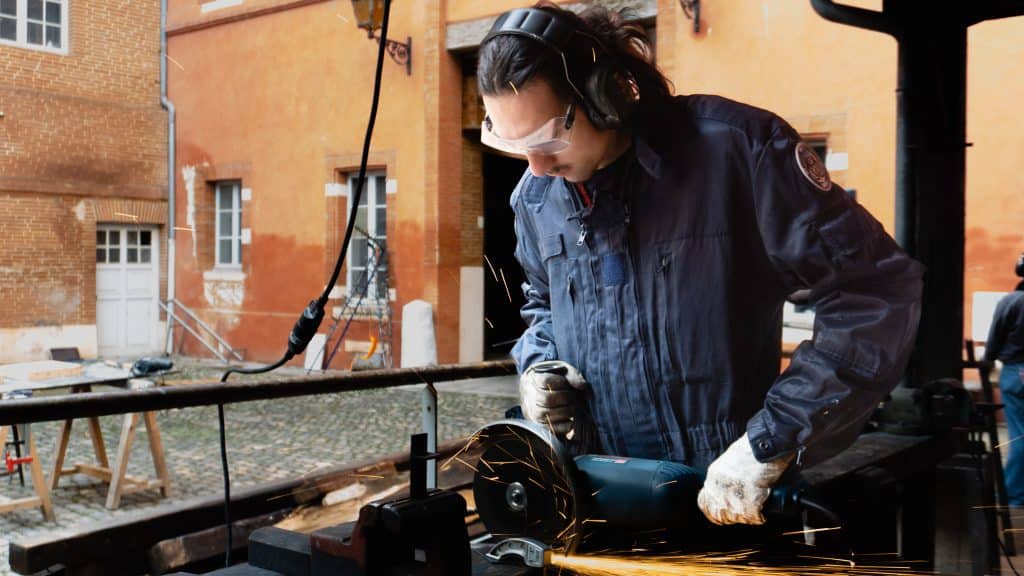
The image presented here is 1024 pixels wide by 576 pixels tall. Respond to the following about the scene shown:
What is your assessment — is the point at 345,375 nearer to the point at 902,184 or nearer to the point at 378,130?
the point at 902,184

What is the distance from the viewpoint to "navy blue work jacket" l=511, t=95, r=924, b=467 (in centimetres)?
166

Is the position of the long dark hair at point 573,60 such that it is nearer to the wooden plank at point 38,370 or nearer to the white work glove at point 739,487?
the white work glove at point 739,487

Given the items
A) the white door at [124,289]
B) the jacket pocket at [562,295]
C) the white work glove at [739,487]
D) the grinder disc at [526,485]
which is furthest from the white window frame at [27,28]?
the white work glove at [739,487]

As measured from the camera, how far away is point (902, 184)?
310 cm

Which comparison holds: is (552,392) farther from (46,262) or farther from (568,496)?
(46,262)

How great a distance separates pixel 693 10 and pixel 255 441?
6.09 meters

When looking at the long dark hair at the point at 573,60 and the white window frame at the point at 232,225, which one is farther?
the white window frame at the point at 232,225

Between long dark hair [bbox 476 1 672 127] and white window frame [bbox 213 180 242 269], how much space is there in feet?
44.5

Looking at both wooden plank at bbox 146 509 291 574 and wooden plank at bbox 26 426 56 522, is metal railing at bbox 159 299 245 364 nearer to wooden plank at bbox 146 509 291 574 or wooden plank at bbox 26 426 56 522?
wooden plank at bbox 26 426 56 522

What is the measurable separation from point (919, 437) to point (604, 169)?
1.59m

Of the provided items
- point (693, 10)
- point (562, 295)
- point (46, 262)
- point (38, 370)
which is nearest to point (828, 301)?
point (562, 295)

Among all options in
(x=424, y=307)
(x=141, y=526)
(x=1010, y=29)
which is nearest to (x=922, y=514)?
(x=141, y=526)

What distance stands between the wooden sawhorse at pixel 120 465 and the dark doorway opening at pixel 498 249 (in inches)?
264

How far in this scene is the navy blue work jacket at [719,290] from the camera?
166 centimetres
